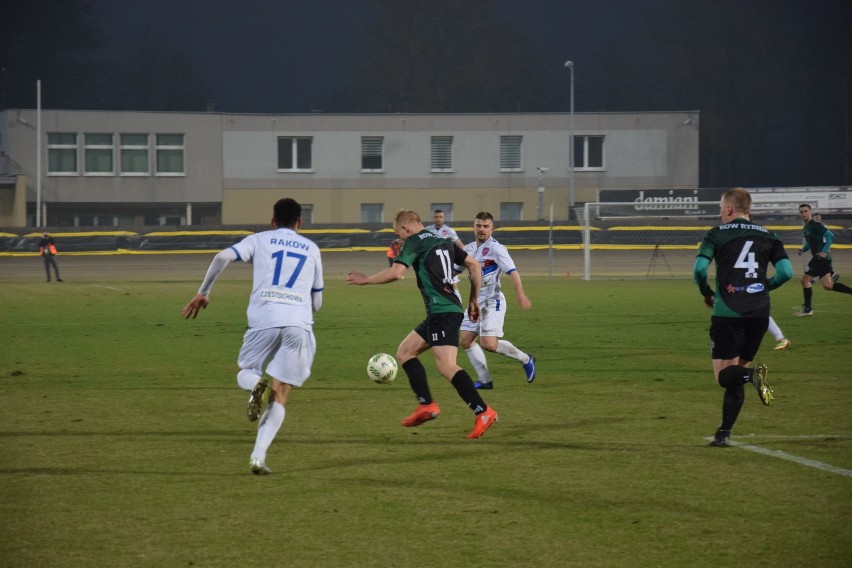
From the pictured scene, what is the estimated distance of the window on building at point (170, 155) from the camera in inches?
2520

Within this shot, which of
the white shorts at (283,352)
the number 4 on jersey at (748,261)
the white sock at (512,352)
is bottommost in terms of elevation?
the white sock at (512,352)

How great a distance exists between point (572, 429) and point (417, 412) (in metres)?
1.45

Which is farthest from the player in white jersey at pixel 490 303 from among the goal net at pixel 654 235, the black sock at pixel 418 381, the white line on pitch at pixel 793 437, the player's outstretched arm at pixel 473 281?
the goal net at pixel 654 235

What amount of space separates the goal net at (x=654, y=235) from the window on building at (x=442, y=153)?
58.0 feet

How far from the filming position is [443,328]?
32.9 ft

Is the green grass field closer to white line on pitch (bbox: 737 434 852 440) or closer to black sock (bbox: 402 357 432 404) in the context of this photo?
white line on pitch (bbox: 737 434 852 440)

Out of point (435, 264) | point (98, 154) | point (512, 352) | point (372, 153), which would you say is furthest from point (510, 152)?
point (435, 264)

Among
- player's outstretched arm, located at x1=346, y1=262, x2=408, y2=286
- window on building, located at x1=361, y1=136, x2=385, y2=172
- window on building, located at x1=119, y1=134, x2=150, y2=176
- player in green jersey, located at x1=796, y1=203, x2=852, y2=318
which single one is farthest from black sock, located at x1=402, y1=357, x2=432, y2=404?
window on building, located at x1=119, y1=134, x2=150, y2=176

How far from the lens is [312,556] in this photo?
6.04 meters

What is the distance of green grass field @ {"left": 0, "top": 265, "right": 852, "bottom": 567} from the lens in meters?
6.23

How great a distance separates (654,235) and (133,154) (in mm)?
31928

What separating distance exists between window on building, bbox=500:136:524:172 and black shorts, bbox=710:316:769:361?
188 ft

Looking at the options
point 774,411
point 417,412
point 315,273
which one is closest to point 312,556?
point 315,273

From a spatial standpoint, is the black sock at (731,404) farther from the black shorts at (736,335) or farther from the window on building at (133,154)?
the window on building at (133,154)
